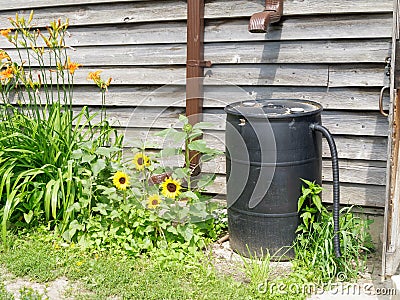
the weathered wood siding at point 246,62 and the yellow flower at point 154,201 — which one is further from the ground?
the weathered wood siding at point 246,62

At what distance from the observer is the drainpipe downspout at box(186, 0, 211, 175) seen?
3.97 m

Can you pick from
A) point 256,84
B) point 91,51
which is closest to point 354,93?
point 256,84

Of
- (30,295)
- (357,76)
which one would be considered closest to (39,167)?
(30,295)

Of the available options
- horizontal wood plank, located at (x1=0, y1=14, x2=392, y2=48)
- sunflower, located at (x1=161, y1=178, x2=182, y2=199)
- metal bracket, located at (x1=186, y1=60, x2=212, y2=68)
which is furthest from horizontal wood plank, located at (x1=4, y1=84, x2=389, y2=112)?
sunflower, located at (x1=161, y1=178, x2=182, y2=199)

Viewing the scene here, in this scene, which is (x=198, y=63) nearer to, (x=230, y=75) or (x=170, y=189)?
(x=230, y=75)

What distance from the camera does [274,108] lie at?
10.7 feet

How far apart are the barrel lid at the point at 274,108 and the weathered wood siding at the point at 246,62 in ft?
1.52

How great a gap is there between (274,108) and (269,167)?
38cm

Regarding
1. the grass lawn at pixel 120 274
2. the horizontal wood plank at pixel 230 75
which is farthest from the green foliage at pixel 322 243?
the horizontal wood plank at pixel 230 75

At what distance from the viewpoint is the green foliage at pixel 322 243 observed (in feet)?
10.2

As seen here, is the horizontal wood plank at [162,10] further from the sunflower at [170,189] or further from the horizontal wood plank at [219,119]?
the sunflower at [170,189]

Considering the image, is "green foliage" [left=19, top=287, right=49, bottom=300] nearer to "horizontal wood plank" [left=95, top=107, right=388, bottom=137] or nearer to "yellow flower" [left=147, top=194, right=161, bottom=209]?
"yellow flower" [left=147, top=194, right=161, bottom=209]

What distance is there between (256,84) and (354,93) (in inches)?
28.5

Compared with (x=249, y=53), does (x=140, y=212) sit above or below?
below
